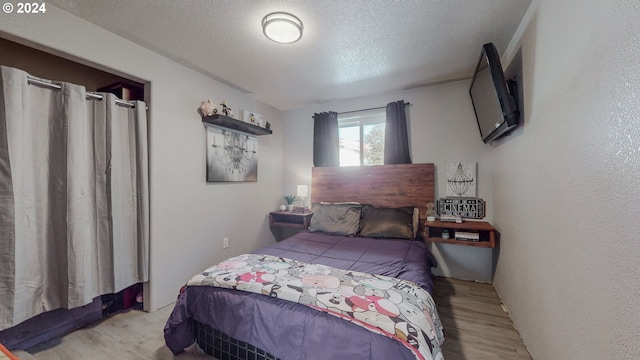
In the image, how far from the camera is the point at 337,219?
309cm

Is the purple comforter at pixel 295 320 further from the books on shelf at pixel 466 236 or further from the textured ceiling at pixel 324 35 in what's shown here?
the textured ceiling at pixel 324 35

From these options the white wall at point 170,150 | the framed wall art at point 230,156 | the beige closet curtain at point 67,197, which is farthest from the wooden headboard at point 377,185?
the beige closet curtain at point 67,197

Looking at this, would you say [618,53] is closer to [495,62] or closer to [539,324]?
[495,62]

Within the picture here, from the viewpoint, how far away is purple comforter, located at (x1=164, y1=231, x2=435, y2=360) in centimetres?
112

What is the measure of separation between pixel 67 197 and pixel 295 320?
1910 mm

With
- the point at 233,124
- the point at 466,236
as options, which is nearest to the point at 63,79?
the point at 233,124

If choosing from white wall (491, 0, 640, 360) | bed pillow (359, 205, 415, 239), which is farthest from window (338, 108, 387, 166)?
white wall (491, 0, 640, 360)

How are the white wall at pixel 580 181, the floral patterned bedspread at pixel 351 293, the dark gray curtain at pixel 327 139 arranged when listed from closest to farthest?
the white wall at pixel 580 181 → the floral patterned bedspread at pixel 351 293 → the dark gray curtain at pixel 327 139

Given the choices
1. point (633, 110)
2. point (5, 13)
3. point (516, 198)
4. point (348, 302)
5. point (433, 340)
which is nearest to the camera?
point (633, 110)

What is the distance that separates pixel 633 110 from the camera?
0.80 metres

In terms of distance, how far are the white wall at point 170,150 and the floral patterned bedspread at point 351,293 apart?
3.28 feet

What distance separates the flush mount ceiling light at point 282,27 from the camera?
1733 millimetres

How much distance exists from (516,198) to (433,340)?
146cm

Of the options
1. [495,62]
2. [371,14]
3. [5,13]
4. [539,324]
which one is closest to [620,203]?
[539,324]
